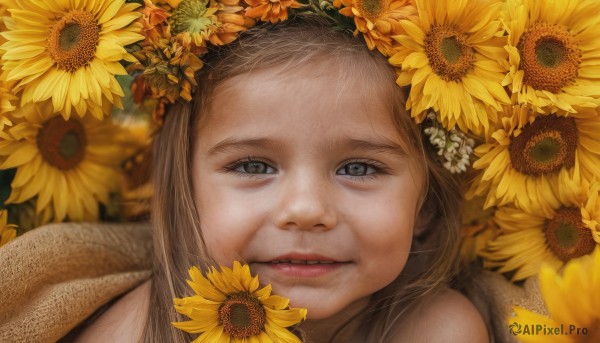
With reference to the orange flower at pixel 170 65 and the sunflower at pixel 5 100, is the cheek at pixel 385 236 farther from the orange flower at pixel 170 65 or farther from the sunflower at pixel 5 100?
the sunflower at pixel 5 100

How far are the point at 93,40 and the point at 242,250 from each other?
0.64m

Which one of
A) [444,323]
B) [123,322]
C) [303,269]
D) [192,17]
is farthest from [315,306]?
[192,17]

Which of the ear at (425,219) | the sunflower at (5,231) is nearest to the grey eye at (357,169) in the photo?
the ear at (425,219)

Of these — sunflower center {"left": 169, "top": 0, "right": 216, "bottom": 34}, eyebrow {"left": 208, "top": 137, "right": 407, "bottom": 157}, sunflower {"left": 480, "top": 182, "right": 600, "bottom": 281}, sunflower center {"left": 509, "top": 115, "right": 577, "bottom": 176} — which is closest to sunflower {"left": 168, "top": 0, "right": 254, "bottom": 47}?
sunflower center {"left": 169, "top": 0, "right": 216, "bottom": 34}

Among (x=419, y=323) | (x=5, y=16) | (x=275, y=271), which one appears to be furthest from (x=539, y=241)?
(x=5, y=16)

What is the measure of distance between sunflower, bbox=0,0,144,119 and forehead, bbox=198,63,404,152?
288 millimetres

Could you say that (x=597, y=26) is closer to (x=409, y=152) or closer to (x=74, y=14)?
(x=409, y=152)

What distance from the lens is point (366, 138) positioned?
1.88 m

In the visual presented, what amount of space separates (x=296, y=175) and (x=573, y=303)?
690 millimetres

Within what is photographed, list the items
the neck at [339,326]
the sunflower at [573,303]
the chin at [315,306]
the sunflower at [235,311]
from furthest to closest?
the neck at [339,326], the chin at [315,306], the sunflower at [235,311], the sunflower at [573,303]

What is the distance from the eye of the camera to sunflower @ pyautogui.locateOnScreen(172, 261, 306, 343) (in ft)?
5.82

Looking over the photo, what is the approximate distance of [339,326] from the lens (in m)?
2.19

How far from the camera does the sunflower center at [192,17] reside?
1857 mm

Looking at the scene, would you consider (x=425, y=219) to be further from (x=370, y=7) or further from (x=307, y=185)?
(x=370, y=7)
